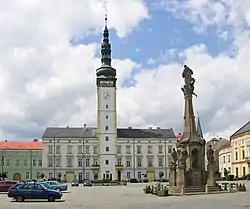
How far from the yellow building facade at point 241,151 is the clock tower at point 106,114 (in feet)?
93.1

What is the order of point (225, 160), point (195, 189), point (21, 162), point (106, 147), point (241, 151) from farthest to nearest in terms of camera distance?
point (21, 162)
point (106, 147)
point (225, 160)
point (241, 151)
point (195, 189)

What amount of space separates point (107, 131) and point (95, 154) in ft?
24.8

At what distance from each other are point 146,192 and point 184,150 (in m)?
6.42

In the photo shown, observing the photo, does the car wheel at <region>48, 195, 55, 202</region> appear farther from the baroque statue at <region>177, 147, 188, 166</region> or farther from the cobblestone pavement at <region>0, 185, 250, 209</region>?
the baroque statue at <region>177, 147, 188, 166</region>

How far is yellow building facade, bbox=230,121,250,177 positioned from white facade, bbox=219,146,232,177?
3695 millimetres

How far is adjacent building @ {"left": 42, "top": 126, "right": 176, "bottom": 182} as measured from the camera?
410ft

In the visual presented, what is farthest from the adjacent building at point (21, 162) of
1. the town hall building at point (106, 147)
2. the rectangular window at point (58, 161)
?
the rectangular window at point (58, 161)

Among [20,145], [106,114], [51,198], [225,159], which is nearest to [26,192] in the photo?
[51,198]

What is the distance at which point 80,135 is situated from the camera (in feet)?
421

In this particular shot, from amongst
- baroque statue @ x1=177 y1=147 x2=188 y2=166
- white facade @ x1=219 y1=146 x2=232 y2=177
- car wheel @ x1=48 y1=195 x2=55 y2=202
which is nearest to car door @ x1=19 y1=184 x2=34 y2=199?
car wheel @ x1=48 y1=195 x2=55 y2=202

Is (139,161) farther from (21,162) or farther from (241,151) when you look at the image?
(241,151)

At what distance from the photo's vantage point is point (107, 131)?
401 feet

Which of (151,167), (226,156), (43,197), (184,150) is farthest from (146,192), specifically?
(151,167)

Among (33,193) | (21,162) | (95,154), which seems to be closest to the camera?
(33,193)
